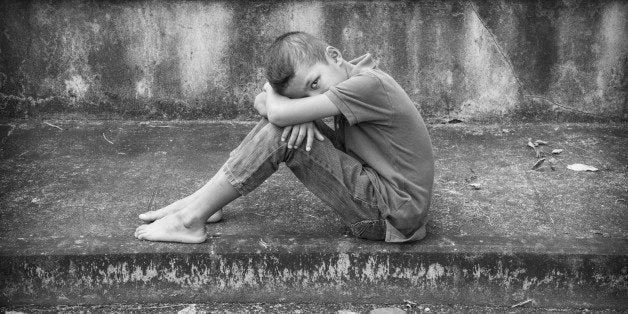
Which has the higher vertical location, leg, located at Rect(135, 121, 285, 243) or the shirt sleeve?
the shirt sleeve

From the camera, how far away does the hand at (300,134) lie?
2.97 m

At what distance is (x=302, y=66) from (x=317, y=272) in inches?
37.6

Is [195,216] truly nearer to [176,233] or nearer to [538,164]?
[176,233]

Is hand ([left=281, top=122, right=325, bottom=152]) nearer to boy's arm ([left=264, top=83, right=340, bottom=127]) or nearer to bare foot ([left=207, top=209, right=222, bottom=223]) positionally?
boy's arm ([left=264, top=83, right=340, bottom=127])

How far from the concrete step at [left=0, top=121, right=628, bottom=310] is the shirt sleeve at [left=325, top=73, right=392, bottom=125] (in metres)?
0.63

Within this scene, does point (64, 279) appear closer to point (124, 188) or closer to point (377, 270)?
point (124, 188)

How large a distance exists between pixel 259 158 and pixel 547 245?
136 cm

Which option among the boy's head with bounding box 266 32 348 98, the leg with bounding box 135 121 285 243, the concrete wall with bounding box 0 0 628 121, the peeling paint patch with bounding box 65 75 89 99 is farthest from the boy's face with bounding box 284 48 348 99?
the peeling paint patch with bounding box 65 75 89 99

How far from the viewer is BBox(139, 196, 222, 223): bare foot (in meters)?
3.39

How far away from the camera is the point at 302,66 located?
2934mm

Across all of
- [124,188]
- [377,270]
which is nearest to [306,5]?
[124,188]

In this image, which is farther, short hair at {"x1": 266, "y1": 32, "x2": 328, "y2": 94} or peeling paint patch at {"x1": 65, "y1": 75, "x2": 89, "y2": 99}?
peeling paint patch at {"x1": 65, "y1": 75, "x2": 89, "y2": 99}

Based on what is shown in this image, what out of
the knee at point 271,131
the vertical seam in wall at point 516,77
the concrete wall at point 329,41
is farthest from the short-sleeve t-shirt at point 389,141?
the vertical seam in wall at point 516,77

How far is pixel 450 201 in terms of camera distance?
362 cm
